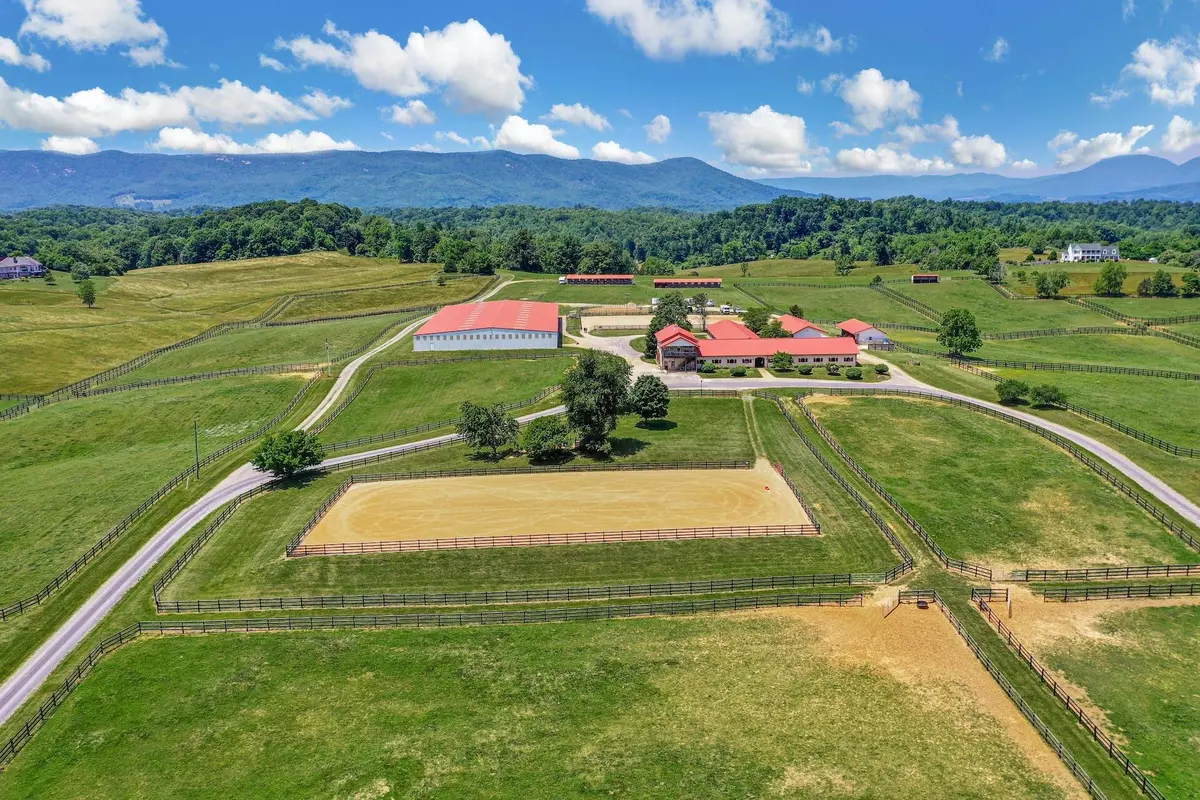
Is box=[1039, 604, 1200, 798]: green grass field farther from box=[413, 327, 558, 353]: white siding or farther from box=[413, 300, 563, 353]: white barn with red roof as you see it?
box=[413, 300, 563, 353]: white barn with red roof

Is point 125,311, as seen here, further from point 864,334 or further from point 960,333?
point 960,333

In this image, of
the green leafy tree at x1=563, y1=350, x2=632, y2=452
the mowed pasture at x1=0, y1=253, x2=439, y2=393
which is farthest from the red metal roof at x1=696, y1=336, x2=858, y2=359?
the mowed pasture at x1=0, y1=253, x2=439, y2=393

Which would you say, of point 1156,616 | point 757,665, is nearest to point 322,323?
point 757,665

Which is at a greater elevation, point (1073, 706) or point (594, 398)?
point (594, 398)

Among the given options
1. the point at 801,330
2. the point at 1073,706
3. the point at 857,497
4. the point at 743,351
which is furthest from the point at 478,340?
the point at 1073,706

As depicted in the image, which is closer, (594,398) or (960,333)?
(594,398)

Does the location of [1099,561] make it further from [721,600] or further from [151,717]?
[151,717]

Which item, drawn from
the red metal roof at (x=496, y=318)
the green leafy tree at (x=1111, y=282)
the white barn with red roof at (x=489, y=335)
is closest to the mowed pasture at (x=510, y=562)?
the white barn with red roof at (x=489, y=335)
